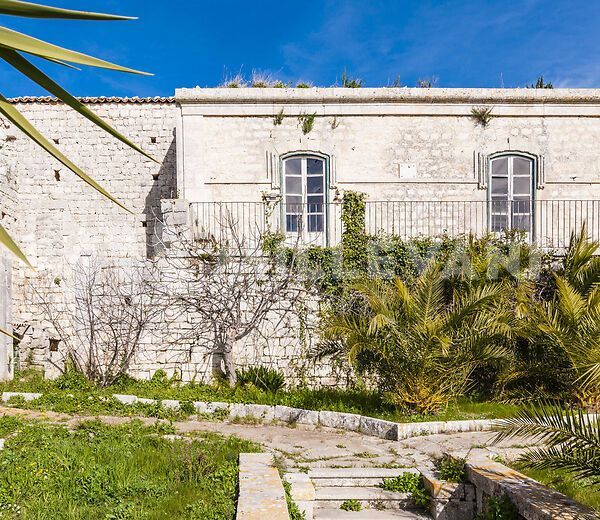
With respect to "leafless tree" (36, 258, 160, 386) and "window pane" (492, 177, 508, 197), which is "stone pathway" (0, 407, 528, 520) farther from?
"window pane" (492, 177, 508, 197)

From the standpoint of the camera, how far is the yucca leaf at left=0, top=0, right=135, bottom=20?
1.23 metres

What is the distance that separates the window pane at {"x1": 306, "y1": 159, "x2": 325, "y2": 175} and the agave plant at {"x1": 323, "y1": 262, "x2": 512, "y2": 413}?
15.9ft

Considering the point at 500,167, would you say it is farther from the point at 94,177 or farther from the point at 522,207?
the point at 94,177

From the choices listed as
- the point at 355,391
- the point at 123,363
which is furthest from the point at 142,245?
the point at 355,391

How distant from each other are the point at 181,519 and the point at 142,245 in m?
10.4

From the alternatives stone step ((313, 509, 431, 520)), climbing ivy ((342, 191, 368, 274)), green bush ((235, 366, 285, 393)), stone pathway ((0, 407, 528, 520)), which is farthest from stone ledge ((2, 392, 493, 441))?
climbing ivy ((342, 191, 368, 274))

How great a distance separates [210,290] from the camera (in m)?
10.2

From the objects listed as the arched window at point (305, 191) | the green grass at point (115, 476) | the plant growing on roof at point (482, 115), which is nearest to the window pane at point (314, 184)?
the arched window at point (305, 191)

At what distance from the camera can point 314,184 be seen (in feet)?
40.2

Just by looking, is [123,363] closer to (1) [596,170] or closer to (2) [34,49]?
(2) [34,49]

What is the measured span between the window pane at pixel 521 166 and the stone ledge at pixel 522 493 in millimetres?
8876

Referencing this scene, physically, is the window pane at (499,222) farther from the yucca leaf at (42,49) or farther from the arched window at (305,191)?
the yucca leaf at (42,49)

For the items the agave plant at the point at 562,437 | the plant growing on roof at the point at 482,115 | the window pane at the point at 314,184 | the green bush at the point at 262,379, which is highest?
the plant growing on roof at the point at 482,115

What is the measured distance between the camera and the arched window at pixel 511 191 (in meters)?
12.3
